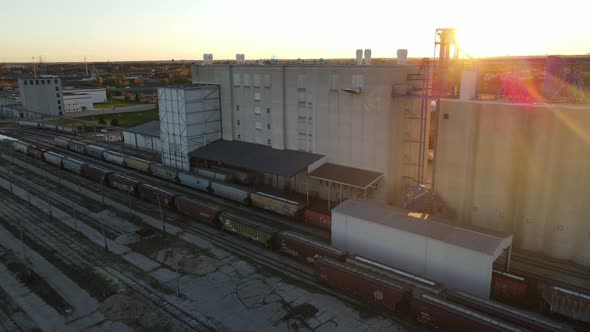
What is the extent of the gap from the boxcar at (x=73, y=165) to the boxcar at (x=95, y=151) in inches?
310

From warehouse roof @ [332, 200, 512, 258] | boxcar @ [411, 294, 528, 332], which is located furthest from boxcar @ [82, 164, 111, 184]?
boxcar @ [411, 294, 528, 332]

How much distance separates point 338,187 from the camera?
51.8 metres

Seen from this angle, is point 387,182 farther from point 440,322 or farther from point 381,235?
point 440,322

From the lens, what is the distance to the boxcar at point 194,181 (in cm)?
5747

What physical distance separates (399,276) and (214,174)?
35.7m

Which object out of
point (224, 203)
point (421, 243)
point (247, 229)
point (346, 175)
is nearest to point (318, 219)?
point (346, 175)

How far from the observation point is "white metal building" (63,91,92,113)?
143375mm

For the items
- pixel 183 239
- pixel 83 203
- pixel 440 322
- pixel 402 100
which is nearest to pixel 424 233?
pixel 440 322

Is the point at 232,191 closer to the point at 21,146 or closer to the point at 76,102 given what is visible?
the point at 21,146

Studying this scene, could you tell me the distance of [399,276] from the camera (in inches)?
1230

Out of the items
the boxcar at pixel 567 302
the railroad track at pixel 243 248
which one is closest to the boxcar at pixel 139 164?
Result: the railroad track at pixel 243 248

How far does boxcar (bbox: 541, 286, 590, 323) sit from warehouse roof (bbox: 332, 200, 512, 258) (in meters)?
4.05

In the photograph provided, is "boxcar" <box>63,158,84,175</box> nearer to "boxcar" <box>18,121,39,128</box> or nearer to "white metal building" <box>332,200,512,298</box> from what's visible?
"white metal building" <box>332,200,512,298</box>

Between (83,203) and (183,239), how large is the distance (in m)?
19.5
